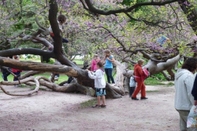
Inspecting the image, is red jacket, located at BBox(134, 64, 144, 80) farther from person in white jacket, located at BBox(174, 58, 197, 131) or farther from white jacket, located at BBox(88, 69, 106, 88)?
person in white jacket, located at BBox(174, 58, 197, 131)

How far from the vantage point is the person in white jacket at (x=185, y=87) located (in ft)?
17.5

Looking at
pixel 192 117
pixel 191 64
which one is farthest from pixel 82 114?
pixel 192 117

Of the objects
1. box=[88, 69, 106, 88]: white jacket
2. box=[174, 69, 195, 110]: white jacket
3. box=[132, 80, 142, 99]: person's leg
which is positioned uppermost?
box=[174, 69, 195, 110]: white jacket

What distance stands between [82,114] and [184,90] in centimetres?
437

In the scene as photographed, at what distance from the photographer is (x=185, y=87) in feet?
17.7

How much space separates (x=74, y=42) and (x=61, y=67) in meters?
6.22

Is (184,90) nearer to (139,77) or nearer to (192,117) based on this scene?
(192,117)

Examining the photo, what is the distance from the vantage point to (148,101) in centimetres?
1139

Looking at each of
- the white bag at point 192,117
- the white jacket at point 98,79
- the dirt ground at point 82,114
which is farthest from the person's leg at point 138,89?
the white bag at point 192,117

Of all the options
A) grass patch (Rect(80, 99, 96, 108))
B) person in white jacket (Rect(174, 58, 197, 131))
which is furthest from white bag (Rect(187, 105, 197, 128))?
grass patch (Rect(80, 99, 96, 108))

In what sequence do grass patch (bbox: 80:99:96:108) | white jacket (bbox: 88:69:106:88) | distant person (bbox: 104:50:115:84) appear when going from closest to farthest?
white jacket (bbox: 88:69:106:88), grass patch (bbox: 80:99:96:108), distant person (bbox: 104:50:115:84)

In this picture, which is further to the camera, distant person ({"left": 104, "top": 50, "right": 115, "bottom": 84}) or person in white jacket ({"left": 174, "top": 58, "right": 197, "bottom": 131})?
distant person ({"left": 104, "top": 50, "right": 115, "bottom": 84})

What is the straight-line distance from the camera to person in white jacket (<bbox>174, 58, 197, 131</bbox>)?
532cm

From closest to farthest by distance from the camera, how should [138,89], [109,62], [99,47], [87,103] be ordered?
[87,103] < [138,89] < [109,62] < [99,47]
